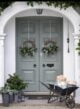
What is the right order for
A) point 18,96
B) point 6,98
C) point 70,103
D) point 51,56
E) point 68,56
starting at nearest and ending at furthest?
point 70,103 → point 6,98 → point 18,96 → point 68,56 → point 51,56

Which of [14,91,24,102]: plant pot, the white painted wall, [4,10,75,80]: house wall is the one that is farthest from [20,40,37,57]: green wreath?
[14,91,24,102]: plant pot

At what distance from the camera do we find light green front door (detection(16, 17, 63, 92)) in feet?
42.9

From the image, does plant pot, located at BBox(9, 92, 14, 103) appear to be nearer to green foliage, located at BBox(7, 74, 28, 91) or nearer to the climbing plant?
green foliage, located at BBox(7, 74, 28, 91)

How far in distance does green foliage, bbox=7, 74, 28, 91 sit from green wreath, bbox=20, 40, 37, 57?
110 cm

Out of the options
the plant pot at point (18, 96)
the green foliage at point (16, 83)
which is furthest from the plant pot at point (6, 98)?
the green foliage at point (16, 83)

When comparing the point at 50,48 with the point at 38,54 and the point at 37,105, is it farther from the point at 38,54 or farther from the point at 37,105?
the point at 37,105

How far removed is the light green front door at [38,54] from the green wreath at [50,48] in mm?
116

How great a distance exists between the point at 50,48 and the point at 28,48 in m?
0.73

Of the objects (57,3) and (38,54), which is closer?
(57,3)

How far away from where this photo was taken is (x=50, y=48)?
12.9 meters

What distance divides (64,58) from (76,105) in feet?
6.36

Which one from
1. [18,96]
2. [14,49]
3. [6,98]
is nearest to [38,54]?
[14,49]

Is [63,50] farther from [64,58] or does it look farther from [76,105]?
[76,105]

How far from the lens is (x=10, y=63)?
12.8 metres
